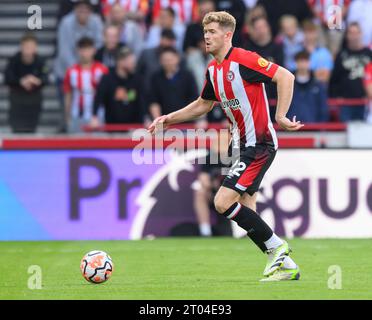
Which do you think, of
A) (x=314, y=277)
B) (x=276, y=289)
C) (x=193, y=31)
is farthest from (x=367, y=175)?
(x=276, y=289)

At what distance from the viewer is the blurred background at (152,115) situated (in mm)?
15812

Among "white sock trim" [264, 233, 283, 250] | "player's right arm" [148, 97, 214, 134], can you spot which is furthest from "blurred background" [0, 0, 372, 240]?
"white sock trim" [264, 233, 283, 250]

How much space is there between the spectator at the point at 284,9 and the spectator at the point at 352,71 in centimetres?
130

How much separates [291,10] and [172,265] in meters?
8.34

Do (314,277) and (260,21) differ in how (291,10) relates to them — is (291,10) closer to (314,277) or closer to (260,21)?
(260,21)

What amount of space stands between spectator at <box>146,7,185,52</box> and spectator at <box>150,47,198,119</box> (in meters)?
1.16

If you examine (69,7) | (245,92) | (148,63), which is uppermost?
(69,7)

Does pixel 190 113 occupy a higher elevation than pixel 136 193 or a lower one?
higher

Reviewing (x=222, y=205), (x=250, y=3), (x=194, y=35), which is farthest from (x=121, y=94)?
(x=222, y=205)

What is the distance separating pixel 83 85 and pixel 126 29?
146cm

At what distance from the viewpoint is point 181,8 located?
19109 mm

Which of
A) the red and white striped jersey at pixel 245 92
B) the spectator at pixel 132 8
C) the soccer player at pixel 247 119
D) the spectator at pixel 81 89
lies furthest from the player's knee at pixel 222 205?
the spectator at pixel 132 8

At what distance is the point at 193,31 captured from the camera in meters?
18.2

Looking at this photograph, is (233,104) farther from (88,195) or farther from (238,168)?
(88,195)
